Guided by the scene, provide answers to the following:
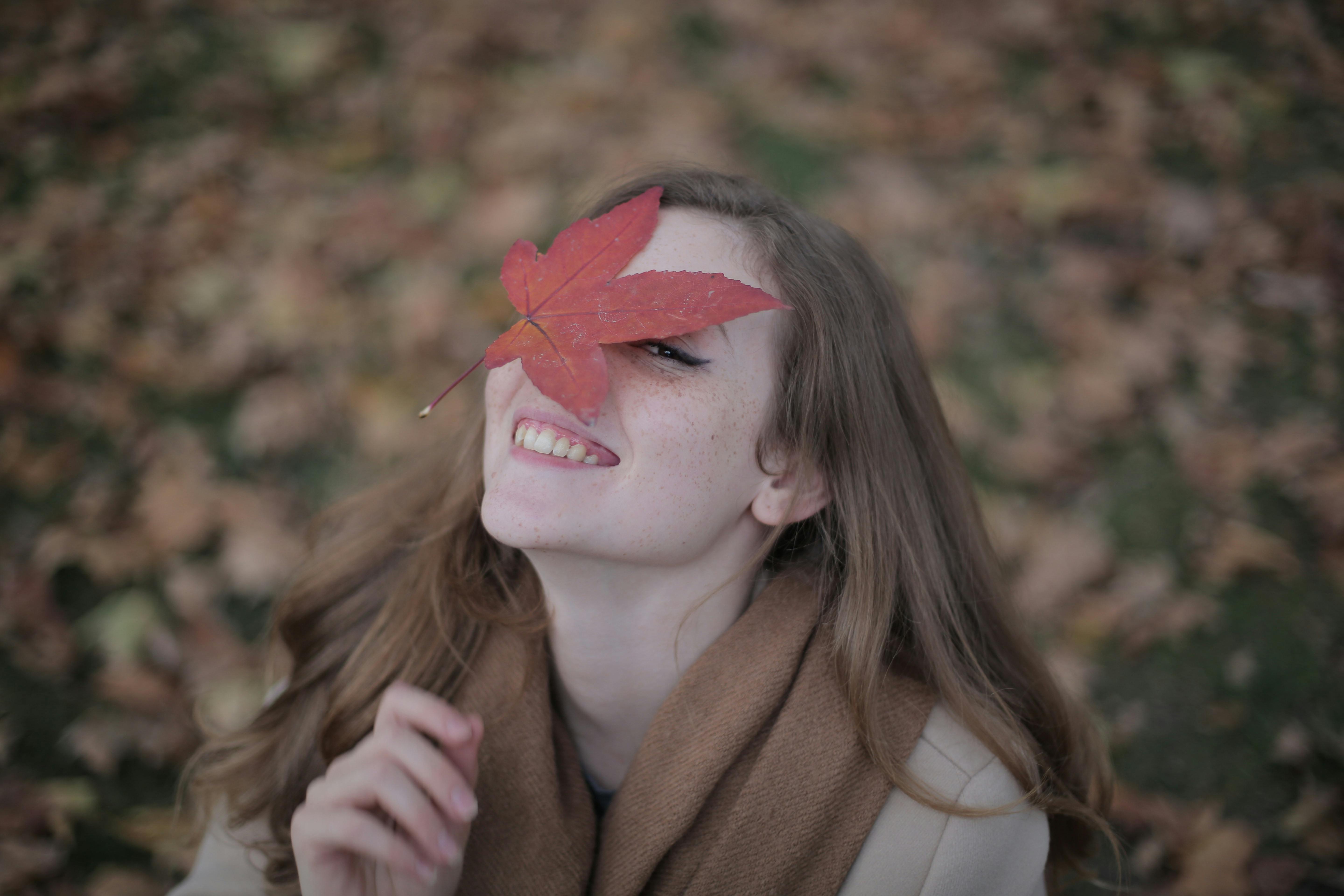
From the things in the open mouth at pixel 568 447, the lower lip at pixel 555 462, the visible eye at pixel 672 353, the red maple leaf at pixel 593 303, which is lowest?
the lower lip at pixel 555 462

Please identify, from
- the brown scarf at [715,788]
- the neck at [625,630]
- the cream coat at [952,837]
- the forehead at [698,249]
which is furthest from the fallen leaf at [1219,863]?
the forehead at [698,249]

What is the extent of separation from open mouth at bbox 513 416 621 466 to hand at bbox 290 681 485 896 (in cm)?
41

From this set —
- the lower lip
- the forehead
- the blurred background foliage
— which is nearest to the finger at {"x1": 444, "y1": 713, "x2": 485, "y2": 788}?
the lower lip

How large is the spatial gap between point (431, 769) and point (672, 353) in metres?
0.74

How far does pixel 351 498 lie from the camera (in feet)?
6.83

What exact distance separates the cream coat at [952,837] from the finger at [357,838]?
764 millimetres

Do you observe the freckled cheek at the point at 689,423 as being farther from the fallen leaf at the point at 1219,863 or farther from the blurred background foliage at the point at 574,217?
the fallen leaf at the point at 1219,863

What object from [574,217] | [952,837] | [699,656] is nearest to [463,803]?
[699,656]

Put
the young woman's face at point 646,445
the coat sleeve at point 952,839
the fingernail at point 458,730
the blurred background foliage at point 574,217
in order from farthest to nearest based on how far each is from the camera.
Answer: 1. the blurred background foliage at point 574,217
2. the coat sleeve at point 952,839
3. the young woman's face at point 646,445
4. the fingernail at point 458,730

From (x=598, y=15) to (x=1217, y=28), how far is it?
2.79 metres

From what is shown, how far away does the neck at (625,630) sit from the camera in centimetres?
153

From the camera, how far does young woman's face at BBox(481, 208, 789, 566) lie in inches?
53.3

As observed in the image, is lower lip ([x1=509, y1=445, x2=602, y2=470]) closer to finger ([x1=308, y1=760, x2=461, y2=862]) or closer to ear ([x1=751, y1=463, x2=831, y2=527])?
ear ([x1=751, y1=463, x2=831, y2=527])

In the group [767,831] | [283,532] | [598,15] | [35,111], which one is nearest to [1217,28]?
[598,15]
